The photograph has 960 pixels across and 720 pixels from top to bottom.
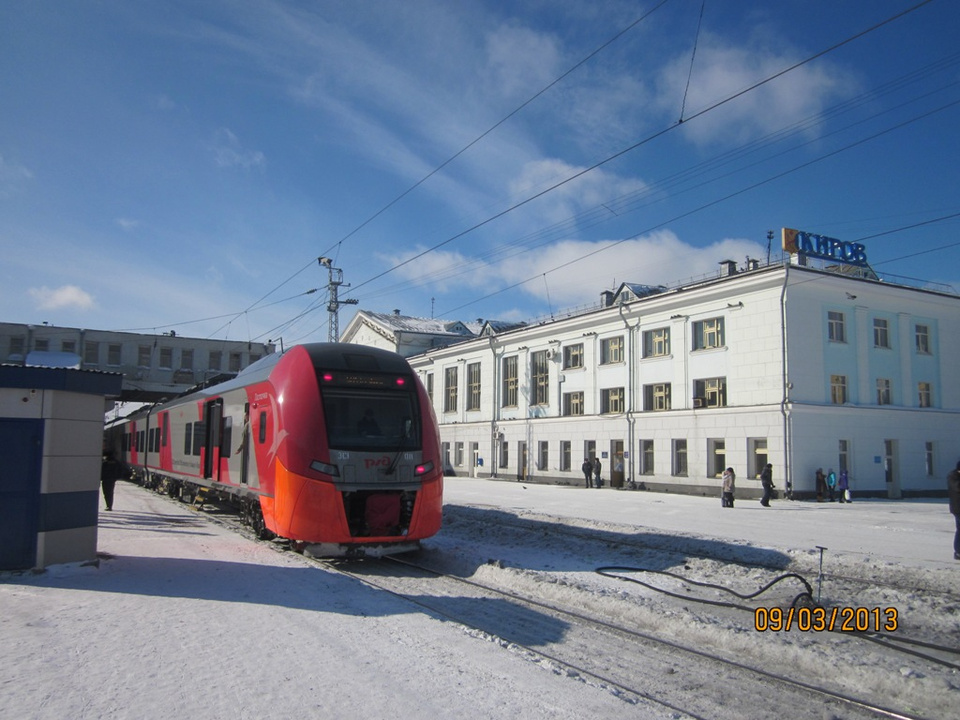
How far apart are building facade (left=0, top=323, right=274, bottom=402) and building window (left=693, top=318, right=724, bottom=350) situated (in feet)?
112

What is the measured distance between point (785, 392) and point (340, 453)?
22090 mm

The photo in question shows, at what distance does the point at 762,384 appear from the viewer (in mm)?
28859

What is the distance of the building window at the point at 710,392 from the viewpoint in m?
30.8

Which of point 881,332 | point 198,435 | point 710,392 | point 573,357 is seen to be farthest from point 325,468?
point 573,357

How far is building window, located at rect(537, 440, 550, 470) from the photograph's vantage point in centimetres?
4016

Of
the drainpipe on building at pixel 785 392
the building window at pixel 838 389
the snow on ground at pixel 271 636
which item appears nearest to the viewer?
the snow on ground at pixel 271 636

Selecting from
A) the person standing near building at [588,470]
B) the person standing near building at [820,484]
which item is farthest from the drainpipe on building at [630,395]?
the person standing near building at [820,484]

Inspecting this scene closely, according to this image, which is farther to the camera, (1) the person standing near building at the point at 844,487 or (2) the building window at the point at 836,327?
(2) the building window at the point at 836,327

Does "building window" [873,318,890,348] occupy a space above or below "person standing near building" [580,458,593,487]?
above

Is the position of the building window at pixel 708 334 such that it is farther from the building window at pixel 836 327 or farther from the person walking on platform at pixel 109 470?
the person walking on platform at pixel 109 470

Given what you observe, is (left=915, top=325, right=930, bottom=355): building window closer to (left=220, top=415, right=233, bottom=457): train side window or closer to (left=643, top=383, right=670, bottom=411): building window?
(left=643, top=383, right=670, bottom=411): building window

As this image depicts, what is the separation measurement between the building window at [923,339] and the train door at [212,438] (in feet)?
99.5
